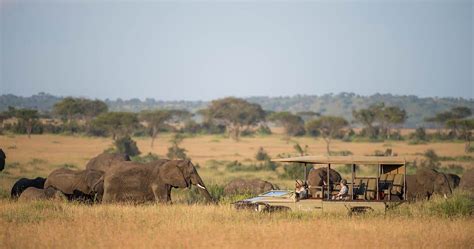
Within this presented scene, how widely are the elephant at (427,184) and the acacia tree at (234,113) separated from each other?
68246 millimetres

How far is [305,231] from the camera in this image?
17812 millimetres

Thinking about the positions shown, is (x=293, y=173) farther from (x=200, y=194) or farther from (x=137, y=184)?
(x=137, y=184)

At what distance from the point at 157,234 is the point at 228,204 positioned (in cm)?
489

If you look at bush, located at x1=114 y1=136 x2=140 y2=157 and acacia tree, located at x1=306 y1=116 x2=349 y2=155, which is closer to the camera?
bush, located at x1=114 y1=136 x2=140 y2=157

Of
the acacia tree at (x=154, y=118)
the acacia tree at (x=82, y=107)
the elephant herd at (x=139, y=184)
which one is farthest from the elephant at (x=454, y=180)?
the acacia tree at (x=82, y=107)

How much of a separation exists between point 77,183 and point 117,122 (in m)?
55.8

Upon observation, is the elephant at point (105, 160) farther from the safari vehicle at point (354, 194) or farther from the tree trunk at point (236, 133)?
the tree trunk at point (236, 133)

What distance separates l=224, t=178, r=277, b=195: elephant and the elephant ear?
414 centimetres

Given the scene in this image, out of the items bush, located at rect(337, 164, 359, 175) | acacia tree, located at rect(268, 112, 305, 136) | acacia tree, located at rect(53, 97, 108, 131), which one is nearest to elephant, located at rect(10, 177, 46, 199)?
bush, located at rect(337, 164, 359, 175)

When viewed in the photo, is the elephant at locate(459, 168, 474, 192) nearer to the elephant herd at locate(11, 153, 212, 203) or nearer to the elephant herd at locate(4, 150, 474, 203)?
the elephant herd at locate(4, 150, 474, 203)

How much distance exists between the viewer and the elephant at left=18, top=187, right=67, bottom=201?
2484 cm

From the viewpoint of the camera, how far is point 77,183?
2631 centimetres

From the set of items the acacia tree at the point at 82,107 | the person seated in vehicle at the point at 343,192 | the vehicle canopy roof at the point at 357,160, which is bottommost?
the person seated in vehicle at the point at 343,192

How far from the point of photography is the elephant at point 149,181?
24.5 meters
